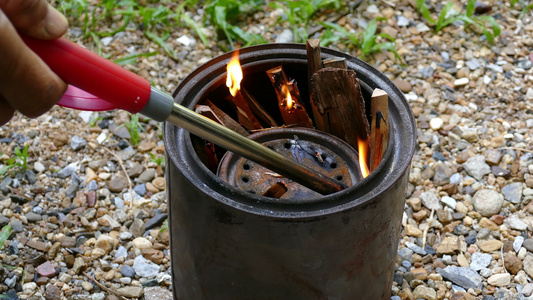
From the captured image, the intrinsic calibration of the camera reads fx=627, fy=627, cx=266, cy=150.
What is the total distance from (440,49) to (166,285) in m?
2.53

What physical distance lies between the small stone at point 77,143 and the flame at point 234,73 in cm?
157

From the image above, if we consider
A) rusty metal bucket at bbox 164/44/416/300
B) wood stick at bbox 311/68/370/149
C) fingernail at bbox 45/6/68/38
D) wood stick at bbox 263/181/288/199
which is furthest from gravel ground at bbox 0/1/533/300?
fingernail at bbox 45/6/68/38

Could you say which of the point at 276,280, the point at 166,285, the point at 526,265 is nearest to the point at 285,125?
the point at 276,280

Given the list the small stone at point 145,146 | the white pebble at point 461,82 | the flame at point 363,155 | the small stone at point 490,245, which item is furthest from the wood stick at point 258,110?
the white pebble at point 461,82

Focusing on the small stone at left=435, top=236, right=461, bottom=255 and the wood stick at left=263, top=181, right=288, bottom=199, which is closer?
the wood stick at left=263, top=181, right=288, bottom=199

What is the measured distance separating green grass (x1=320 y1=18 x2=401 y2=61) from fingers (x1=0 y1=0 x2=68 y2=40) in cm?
276

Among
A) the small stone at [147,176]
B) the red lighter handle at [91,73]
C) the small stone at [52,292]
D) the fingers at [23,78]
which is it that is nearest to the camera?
the fingers at [23,78]

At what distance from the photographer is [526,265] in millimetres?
3111

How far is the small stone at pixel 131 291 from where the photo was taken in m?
2.96

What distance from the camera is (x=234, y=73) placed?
2.42 meters

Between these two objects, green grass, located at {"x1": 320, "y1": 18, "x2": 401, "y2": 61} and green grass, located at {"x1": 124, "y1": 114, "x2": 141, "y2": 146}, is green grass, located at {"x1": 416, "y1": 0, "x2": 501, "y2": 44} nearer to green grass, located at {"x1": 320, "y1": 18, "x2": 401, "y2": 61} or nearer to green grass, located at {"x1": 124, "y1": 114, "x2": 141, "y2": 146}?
green grass, located at {"x1": 320, "y1": 18, "x2": 401, "y2": 61}

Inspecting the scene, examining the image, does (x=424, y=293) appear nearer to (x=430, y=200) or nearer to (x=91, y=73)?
(x=430, y=200)

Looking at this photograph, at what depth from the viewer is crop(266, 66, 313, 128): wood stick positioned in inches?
96.9

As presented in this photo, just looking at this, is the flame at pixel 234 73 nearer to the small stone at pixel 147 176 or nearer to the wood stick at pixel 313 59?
the wood stick at pixel 313 59
